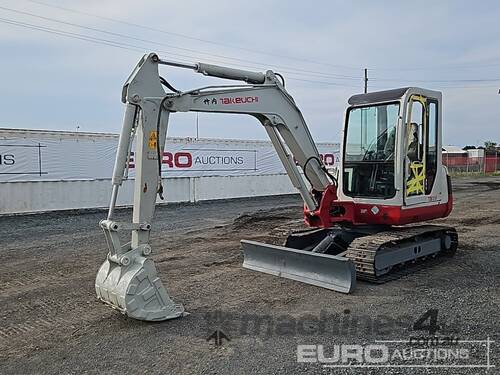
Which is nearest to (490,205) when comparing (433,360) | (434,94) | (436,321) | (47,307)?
(434,94)

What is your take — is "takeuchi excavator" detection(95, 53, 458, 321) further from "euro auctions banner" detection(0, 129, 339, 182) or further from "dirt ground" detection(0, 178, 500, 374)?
"euro auctions banner" detection(0, 129, 339, 182)

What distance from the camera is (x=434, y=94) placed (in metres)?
7.77

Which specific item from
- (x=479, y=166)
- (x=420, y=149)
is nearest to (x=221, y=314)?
(x=420, y=149)

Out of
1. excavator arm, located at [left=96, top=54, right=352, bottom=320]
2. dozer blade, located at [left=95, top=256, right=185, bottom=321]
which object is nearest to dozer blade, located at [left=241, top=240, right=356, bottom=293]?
excavator arm, located at [left=96, top=54, right=352, bottom=320]

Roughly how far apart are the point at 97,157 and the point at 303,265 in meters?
12.0

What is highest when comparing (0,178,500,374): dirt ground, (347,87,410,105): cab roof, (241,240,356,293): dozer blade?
(347,87,410,105): cab roof

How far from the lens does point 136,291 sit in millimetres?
5141

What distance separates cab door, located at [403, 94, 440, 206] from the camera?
720 centimetres

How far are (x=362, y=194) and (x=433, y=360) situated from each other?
3.53 m

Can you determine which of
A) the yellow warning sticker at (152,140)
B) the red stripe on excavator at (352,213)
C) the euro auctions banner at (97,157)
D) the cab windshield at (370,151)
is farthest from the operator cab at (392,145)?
the euro auctions banner at (97,157)

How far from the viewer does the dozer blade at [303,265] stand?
20.5ft

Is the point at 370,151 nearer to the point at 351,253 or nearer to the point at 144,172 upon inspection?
the point at 351,253

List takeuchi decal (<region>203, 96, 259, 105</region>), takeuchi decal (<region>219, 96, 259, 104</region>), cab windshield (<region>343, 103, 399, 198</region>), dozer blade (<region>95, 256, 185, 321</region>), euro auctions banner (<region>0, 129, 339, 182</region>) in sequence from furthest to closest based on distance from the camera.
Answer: euro auctions banner (<region>0, 129, 339, 182</region>) → cab windshield (<region>343, 103, 399, 198</region>) → takeuchi decal (<region>219, 96, 259, 104</region>) → takeuchi decal (<region>203, 96, 259, 105</region>) → dozer blade (<region>95, 256, 185, 321</region>)

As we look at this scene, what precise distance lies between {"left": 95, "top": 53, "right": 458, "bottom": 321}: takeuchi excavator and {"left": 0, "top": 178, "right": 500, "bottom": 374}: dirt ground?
0.31m
